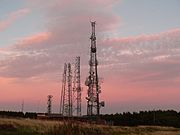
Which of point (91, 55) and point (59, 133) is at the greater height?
point (91, 55)

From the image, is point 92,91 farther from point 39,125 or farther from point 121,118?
point 121,118

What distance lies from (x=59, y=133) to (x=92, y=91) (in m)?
48.2

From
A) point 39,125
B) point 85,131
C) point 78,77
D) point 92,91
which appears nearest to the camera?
point 85,131

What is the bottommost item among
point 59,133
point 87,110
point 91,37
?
point 59,133

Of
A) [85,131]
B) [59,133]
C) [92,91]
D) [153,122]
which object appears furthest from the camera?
[153,122]

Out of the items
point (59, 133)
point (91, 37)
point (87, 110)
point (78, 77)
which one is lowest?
point (59, 133)

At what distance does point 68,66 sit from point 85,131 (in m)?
57.9

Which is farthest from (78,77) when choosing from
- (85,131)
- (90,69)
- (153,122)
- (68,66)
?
(85,131)

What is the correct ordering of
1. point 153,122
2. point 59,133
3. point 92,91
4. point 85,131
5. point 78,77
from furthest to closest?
point 153,122 → point 78,77 → point 92,91 → point 85,131 → point 59,133

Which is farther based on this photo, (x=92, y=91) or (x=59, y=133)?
(x=92, y=91)

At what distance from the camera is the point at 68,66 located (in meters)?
79.8

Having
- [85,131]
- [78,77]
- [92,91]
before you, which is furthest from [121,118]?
[85,131]

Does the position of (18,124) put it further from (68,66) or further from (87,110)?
(68,66)

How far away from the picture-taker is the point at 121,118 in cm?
10525
